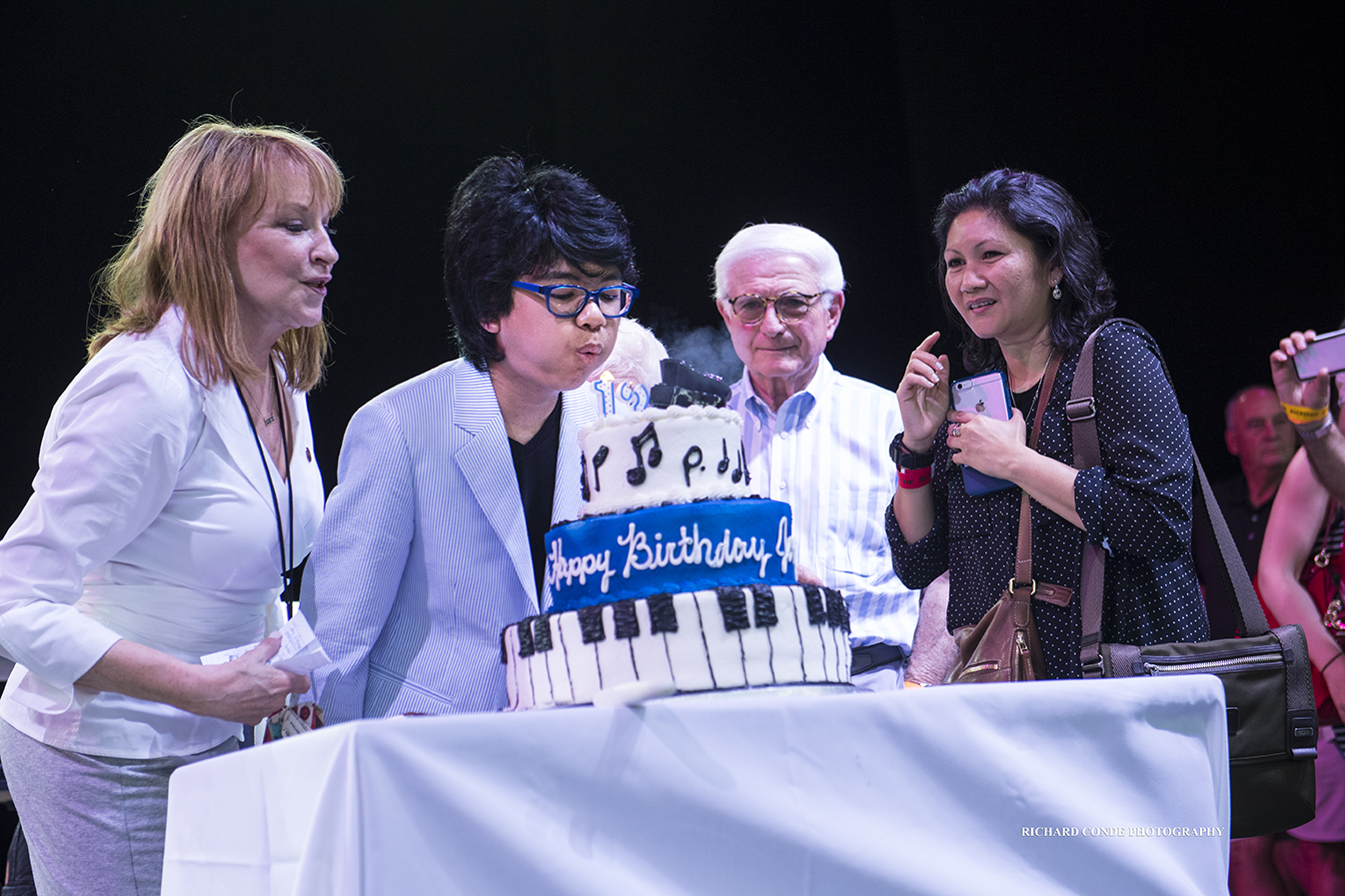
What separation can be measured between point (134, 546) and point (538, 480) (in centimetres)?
70

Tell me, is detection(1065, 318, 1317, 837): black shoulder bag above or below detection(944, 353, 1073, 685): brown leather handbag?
below

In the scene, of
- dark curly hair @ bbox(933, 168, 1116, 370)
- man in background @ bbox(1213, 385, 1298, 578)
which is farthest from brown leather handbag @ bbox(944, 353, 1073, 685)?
man in background @ bbox(1213, 385, 1298, 578)

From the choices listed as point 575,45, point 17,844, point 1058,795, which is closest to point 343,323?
point 575,45

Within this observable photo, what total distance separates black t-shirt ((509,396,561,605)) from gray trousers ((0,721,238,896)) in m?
0.72

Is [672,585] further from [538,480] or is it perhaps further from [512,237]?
[512,237]

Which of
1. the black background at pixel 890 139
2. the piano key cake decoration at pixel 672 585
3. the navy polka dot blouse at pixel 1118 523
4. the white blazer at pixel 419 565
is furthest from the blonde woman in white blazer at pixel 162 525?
the black background at pixel 890 139

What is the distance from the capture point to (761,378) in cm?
299

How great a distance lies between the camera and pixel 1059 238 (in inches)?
85.3

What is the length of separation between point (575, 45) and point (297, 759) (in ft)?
13.4

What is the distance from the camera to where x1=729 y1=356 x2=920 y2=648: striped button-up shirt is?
2666 mm

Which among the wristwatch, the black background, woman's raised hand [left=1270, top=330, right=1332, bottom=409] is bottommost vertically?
the wristwatch

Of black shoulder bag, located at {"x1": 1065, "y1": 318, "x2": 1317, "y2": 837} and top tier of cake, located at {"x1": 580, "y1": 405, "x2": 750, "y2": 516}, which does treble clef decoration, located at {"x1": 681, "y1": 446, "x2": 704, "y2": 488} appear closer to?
top tier of cake, located at {"x1": 580, "y1": 405, "x2": 750, "y2": 516}

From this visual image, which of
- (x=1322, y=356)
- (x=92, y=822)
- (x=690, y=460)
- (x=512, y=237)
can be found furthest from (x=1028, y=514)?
(x=92, y=822)

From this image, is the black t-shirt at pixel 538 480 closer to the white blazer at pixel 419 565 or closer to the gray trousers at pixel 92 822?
the white blazer at pixel 419 565
